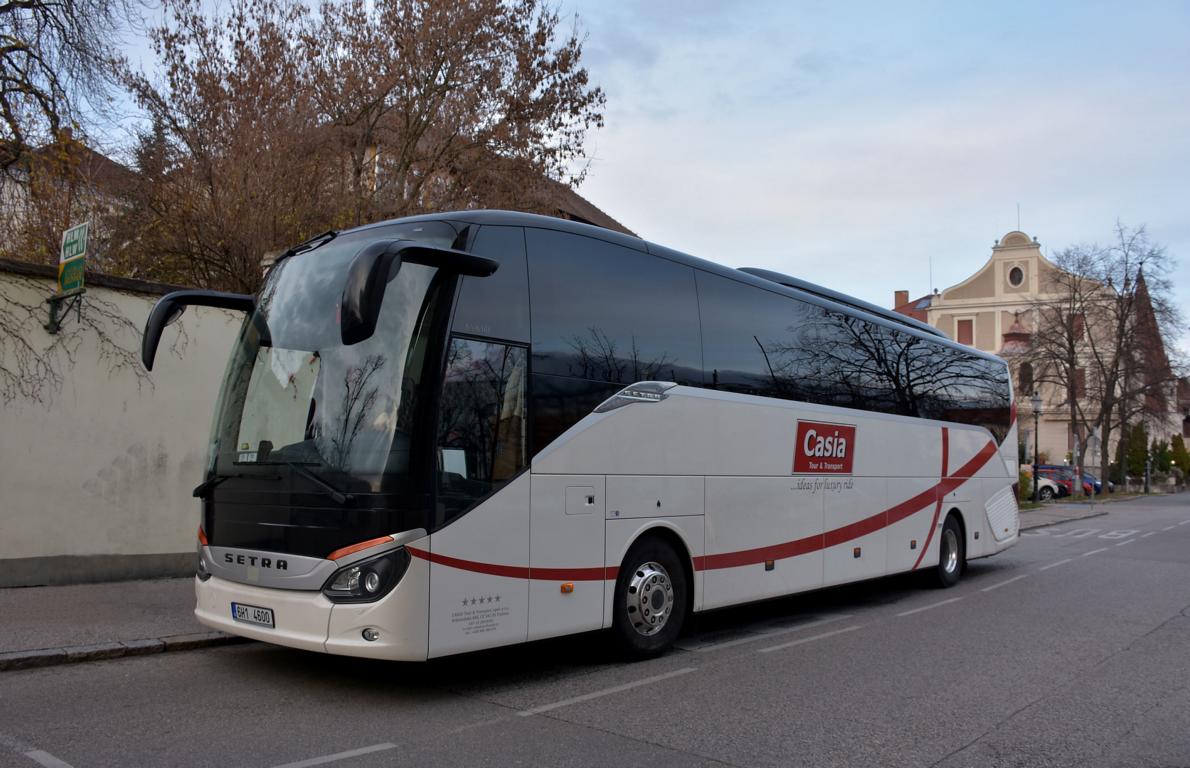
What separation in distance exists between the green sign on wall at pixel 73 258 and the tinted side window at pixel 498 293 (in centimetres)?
513

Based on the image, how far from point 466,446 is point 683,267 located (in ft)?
11.3

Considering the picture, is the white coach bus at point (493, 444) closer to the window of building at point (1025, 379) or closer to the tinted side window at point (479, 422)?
the tinted side window at point (479, 422)

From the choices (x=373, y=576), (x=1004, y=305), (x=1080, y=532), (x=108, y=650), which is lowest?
(x=1080, y=532)

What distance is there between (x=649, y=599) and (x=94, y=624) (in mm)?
5107

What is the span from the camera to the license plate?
22.1 ft

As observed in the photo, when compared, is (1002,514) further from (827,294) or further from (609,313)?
(609,313)

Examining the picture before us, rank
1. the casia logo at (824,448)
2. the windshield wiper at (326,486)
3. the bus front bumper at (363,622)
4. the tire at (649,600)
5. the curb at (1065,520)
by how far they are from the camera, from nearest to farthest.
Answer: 1. the bus front bumper at (363,622)
2. the windshield wiper at (326,486)
3. the tire at (649,600)
4. the casia logo at (824,448)
5. the curb at (1065,520)

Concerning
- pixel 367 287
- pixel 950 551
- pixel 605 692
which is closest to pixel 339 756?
pixel 605 692

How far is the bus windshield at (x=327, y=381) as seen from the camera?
6441 mm

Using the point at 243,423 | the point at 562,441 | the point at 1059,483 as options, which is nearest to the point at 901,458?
the point at 562,441

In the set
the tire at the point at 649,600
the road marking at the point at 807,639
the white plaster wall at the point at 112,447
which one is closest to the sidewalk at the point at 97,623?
the white plaster wall at the point at 112,447

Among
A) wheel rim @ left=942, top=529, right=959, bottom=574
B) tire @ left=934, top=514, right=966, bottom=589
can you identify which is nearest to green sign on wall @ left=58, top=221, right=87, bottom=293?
tire @ left=934, top=514, right=966, bottom=589

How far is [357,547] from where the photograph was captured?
6.34 m

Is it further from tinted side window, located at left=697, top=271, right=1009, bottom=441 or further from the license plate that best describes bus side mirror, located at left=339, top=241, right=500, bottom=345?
tinted side window, located at left=697, top=271, right=1009, bottom=441
